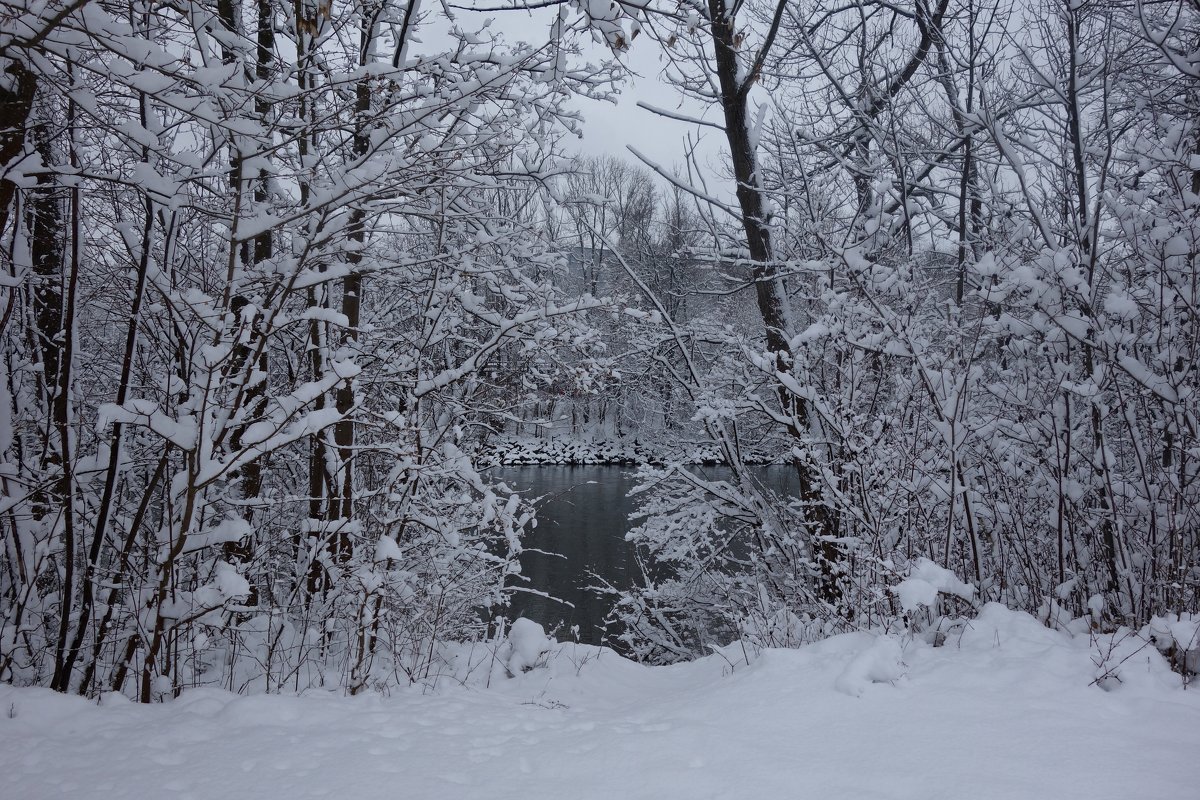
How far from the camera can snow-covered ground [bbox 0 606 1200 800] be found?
201 centimetres

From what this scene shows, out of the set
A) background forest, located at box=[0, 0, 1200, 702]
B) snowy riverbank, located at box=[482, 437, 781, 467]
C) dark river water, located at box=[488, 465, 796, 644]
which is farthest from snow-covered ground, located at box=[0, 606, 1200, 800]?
snowy riverbank, located at box=[482, 437, 781, 467]

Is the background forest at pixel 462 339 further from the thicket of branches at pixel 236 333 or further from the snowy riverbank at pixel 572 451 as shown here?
the snowy riverbank at pixel 572 451

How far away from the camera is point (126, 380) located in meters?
2.99

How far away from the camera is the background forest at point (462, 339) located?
2.84m

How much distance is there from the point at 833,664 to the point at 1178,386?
2.45 m

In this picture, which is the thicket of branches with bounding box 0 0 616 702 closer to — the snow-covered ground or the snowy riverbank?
the snow-covered ground

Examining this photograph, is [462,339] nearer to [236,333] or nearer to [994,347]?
[236,333]

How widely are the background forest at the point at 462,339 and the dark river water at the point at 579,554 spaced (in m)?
1.91

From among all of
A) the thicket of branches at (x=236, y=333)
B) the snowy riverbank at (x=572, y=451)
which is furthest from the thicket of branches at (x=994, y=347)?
the snowy riverbank at (x=572, y=451)

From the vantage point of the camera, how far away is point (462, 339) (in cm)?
476

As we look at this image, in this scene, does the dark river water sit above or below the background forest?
below

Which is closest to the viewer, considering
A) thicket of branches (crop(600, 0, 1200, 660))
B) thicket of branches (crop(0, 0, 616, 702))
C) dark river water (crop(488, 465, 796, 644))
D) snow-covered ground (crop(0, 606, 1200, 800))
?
snow-covered ground (crop(0, 606, 1200, 800))

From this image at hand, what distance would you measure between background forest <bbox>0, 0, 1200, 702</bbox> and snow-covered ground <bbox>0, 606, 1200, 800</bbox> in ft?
1.53

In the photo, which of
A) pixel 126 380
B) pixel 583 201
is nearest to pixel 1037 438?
pixel 583 201
